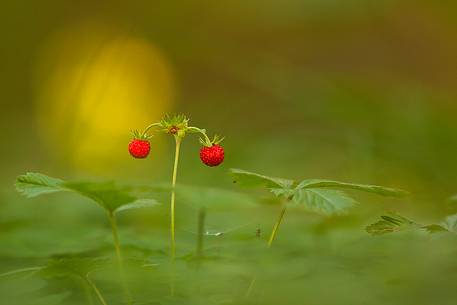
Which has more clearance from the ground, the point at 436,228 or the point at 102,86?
the point at 102,86

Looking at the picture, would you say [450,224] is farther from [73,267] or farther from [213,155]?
[73,267]

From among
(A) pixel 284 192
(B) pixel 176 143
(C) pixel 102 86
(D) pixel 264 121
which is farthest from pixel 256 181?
(D) pixel 264 121

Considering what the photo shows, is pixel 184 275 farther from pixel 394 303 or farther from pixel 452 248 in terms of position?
pixel 452 248

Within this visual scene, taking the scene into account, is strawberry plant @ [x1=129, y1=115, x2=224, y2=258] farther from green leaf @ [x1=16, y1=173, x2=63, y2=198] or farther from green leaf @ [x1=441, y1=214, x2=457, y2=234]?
green leaf @ [x1=441, y1=214, x2=457, y2=234]

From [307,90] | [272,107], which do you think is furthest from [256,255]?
[272,107]

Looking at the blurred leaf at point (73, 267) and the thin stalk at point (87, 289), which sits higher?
the blurred leaf at point (73, 267)

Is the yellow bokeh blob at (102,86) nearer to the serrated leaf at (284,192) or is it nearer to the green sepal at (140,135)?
the green sepal at (140,135)

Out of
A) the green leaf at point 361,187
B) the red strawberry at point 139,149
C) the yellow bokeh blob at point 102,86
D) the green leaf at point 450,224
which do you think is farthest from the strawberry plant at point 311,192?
the yellow bokeh blob at point 102,86
